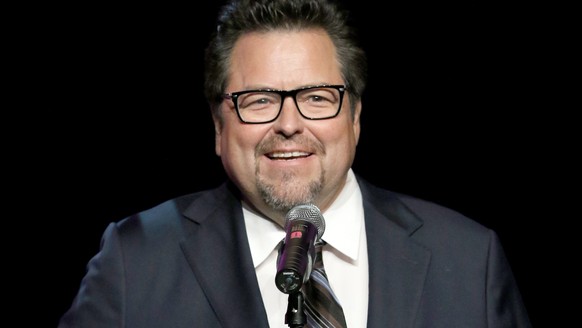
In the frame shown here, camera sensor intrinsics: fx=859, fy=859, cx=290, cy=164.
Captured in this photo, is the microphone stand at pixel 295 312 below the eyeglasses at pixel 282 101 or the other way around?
below

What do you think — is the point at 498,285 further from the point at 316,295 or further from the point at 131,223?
the point at 131,223

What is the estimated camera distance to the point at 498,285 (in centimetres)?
279

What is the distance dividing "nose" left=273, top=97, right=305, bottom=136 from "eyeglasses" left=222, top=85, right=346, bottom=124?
0.04ft

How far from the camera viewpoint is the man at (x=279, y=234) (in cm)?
269

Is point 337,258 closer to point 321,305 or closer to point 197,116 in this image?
point 321,305

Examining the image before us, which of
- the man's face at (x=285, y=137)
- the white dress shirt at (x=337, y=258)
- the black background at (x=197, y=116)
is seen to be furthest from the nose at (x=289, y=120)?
the black background at (x=197, y=116)

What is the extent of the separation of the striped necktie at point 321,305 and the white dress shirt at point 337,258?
0.52ft

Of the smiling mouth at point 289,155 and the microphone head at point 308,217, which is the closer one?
the microphone head at point 308,217

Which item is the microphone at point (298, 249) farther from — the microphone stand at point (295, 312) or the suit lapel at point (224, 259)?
the suit lapel at point (224, 259)

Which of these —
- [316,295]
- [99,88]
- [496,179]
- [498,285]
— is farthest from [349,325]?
[99,88]

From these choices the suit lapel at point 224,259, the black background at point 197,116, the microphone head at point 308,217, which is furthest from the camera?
the black background at point 197,116

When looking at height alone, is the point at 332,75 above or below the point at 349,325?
above

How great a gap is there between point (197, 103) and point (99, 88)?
1.29 ft

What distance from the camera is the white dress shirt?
2736mm
